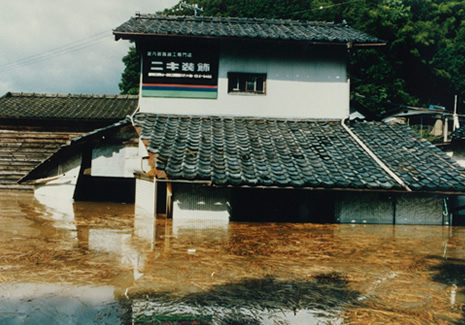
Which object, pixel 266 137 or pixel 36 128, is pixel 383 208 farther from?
pixel 36 128

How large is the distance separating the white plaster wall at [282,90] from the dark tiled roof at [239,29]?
2.01ft

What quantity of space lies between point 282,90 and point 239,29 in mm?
2690

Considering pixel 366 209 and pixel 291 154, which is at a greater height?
pixel 291 154

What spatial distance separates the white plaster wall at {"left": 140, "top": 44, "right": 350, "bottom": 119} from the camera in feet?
41.6

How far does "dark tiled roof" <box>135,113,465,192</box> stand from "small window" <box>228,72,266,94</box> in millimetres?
1071

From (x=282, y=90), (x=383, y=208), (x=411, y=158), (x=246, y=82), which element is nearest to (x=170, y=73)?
(x=246, y=82)

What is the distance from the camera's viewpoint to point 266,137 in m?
11.5

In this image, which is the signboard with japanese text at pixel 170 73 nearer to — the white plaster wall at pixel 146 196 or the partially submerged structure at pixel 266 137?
the partially submerged structure at pixel 266 137

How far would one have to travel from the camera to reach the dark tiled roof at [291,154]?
9.38 metres

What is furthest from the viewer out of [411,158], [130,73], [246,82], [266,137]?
[130,73]

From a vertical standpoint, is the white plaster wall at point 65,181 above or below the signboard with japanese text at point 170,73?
below

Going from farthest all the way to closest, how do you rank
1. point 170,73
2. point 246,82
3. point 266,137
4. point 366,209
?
point 246,82 → point 170,73 → point 266,137 → point 366,209

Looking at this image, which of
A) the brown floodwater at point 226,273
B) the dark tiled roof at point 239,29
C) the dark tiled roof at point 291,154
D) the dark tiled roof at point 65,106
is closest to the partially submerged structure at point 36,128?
the dark tiled roof at point 65,106

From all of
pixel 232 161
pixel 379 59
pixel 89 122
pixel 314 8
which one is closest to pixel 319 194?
pixel 232 161
